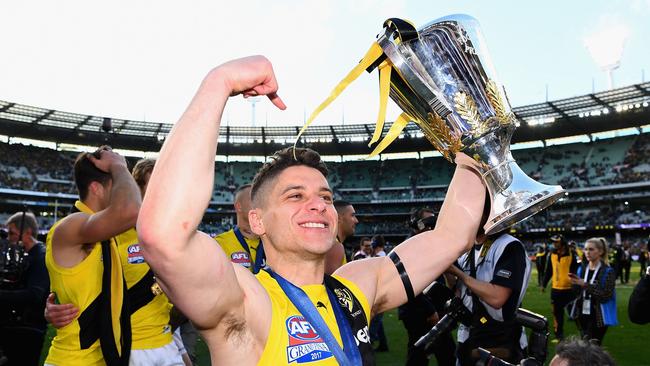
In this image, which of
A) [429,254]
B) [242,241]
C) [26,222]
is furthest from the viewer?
[26,222]

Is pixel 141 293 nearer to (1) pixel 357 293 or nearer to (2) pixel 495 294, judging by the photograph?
(1) pixel 357 293

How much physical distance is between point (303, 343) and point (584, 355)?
1551 millimetres

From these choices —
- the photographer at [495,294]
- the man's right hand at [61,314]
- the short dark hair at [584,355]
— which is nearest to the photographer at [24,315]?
the man's right hand at [61,314]

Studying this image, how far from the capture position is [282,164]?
7.59 feet

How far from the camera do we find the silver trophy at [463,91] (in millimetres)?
1993

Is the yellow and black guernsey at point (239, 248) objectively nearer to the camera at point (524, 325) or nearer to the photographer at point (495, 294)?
the camera at point (524, 325)

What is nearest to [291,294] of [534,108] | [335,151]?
[534,108]

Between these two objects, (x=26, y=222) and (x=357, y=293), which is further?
(x=26, y=222)

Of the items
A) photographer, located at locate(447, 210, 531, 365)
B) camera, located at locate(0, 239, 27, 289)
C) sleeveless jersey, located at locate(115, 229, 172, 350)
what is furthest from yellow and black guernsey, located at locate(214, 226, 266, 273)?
camera, located at locate(0, 239, 27, 289)

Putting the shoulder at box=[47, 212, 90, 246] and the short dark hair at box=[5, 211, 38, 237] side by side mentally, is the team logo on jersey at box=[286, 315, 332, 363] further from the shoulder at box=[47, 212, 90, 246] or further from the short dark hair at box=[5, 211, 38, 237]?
the short dark hair at box=[5, 211, 38, 237]

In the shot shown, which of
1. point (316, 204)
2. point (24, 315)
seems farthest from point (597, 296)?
point (24, 315)

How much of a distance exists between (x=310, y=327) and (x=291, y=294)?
16 centimetres

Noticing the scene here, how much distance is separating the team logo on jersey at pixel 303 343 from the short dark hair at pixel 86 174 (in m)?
2.09

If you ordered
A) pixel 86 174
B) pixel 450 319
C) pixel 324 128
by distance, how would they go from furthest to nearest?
pixel 324 128 < pixel 450 319 < pixel 86 174
